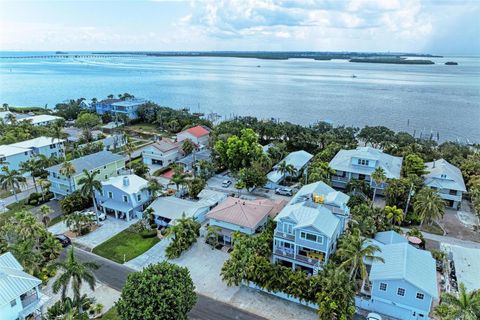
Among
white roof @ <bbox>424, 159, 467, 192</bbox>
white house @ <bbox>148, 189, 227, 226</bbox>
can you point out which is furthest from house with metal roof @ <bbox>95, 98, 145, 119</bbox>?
white roof @ <bbox>424, 159, 467, 192</bbox>

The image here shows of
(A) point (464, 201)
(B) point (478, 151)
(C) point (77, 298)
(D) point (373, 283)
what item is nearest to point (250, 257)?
(D) point (373, 283)

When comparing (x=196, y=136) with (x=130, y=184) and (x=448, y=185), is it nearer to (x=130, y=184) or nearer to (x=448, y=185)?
(x=130, y=184)

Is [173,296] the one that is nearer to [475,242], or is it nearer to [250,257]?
[250,257]

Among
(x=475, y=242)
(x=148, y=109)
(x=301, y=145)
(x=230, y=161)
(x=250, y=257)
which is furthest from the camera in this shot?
(x=148, y=109)

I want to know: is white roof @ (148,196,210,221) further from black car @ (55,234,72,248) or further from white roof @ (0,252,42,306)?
white roof @ (0,252,42,306)

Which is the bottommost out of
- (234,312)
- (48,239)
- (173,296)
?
(234,312)

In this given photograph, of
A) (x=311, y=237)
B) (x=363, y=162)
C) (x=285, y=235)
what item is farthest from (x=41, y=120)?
(x=311, y=237)

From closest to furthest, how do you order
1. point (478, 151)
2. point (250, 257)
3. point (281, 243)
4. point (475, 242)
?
point (250, 257) → point (281, 243) → point (475, 242) → point (478, 151)
